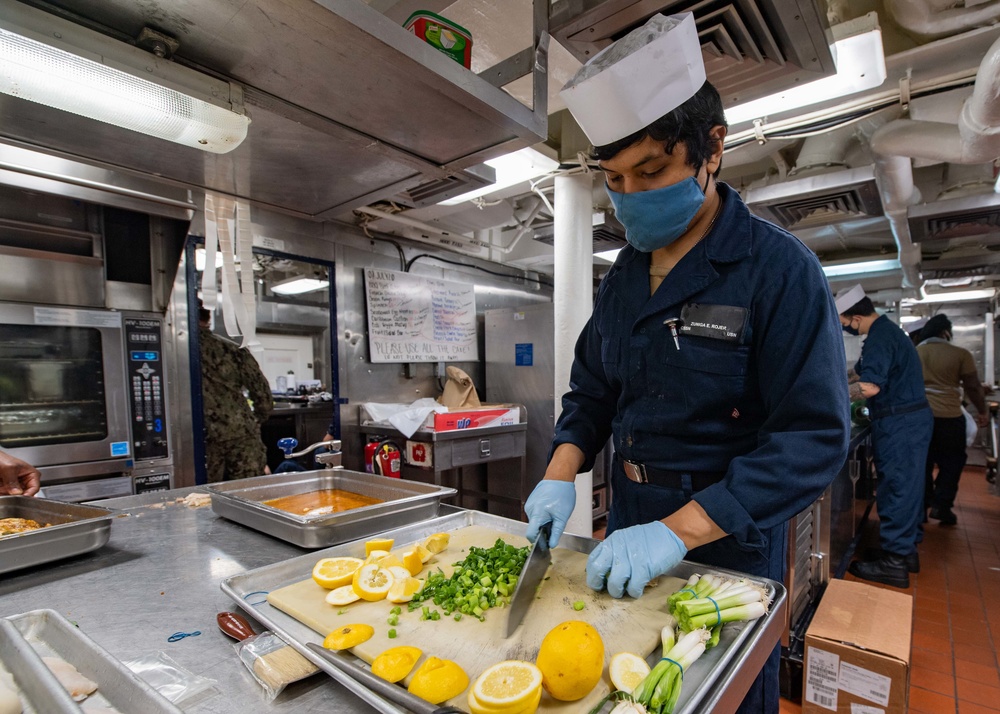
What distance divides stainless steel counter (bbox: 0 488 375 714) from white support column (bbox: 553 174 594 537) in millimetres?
2508

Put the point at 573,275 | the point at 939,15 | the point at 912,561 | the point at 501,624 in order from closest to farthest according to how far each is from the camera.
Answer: the point at 501,624 < the point at 939,15 < the point at 573,275 < the point at 912,561

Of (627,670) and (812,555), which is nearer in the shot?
(627,670)

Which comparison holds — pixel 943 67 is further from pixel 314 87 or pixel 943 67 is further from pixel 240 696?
pixel 240 696

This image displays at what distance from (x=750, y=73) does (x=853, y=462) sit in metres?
3.30

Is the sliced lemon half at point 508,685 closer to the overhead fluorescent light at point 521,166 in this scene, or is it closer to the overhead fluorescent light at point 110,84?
the overhead fluorescent light at point 110,84

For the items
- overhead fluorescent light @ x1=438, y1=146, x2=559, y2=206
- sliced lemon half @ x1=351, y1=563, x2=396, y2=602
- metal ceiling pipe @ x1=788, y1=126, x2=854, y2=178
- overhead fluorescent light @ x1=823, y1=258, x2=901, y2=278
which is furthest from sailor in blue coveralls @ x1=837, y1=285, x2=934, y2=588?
sliced lemon half @ x1=351, y1=563, x2=396, y2=602

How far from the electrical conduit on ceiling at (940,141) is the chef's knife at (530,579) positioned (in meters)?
2.84

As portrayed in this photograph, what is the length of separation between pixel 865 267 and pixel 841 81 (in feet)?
16.1

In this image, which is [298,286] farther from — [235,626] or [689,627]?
[689,627]

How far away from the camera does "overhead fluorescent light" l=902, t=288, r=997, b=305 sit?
8992 millimetres

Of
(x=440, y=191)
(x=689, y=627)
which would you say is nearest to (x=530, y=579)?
(x=689, y=627)

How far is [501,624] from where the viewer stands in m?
1.06

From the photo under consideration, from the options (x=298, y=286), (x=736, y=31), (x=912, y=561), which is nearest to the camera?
(x=736, y=31)

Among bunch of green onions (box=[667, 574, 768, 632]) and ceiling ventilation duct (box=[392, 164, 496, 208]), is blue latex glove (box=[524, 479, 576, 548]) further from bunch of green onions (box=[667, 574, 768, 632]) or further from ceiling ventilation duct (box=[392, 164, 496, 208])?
Result: ceiling ventilation duct (box=[392, 164, 496, 208])
